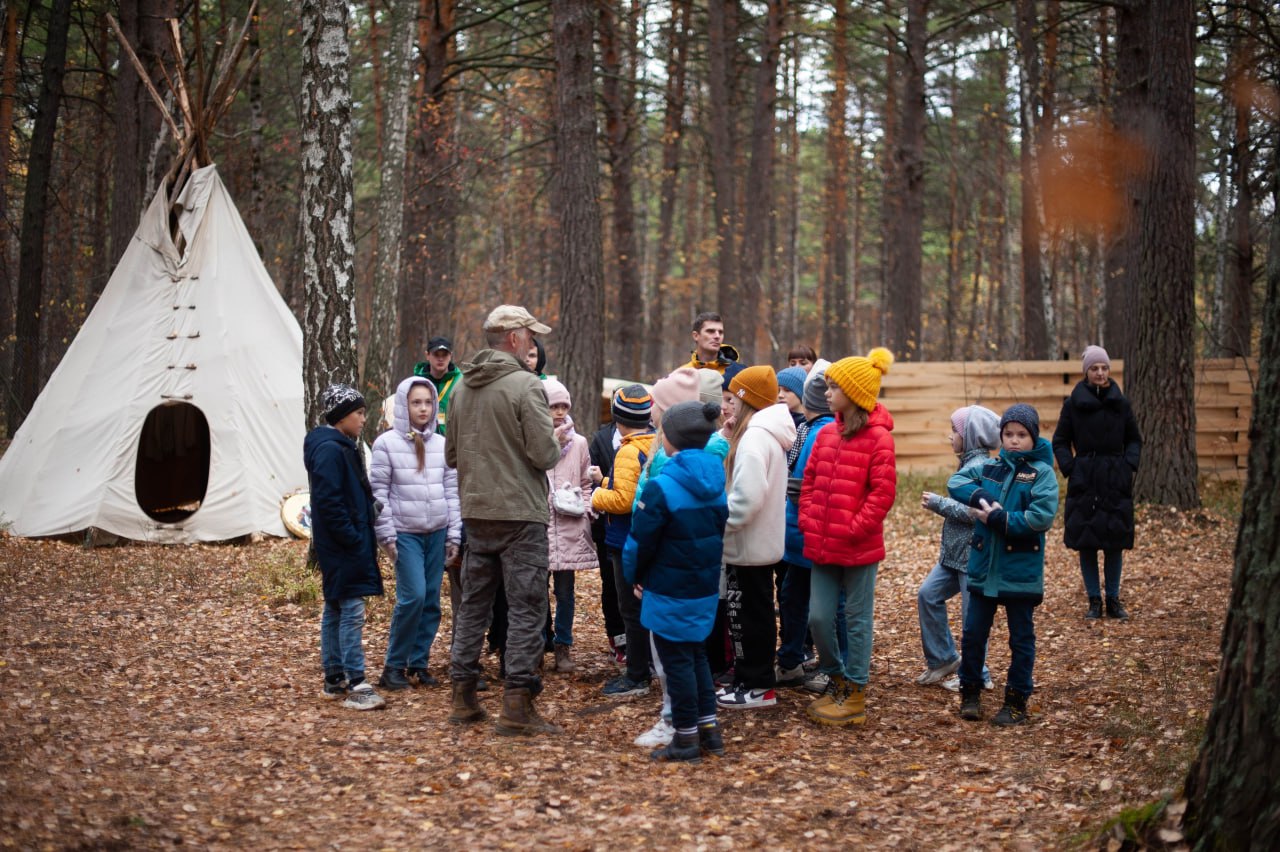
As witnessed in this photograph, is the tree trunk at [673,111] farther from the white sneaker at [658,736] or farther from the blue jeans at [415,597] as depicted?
the white sneaker at [658,736]

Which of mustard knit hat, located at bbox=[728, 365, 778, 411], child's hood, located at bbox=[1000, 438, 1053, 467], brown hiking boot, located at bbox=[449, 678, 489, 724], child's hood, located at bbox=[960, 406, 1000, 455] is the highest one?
mustard knit hat, located at bbox=[728, 365, 778, 411]

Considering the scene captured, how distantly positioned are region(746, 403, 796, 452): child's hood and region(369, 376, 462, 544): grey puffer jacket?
1693 millimetres

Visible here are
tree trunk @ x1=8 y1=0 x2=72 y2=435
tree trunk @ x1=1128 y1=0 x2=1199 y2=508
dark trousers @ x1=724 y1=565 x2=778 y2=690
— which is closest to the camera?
dark trousers @ x1=724 y1=565 x2=778 y2=690

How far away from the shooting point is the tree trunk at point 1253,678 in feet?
10.7

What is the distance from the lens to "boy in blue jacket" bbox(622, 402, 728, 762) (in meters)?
4.85

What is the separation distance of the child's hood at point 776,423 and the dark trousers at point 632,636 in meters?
1.08

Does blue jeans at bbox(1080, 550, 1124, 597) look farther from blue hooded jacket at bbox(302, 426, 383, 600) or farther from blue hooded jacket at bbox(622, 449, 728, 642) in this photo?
blue hooded jacket at bbox(302, 426, 383, 600)

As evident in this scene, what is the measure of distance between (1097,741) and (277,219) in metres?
20.2

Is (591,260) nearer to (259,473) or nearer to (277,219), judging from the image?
(259,473)

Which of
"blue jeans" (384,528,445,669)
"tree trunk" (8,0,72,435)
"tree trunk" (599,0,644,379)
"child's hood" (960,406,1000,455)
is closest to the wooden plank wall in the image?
"tree trunk" (599,0,644,379)

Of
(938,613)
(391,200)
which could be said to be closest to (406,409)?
(938,613)

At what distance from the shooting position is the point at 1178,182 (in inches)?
436

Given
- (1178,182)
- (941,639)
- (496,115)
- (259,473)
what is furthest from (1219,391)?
(496,115)

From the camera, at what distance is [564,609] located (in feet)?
21.5
